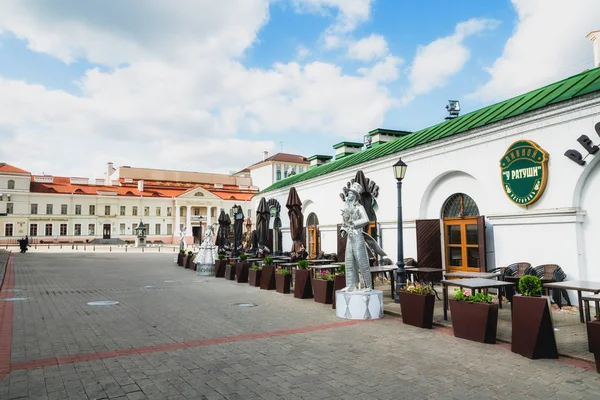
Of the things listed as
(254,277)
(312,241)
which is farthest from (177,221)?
(254,277)

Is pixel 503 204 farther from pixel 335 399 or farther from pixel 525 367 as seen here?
pixel 335 399

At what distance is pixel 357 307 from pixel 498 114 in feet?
25.6

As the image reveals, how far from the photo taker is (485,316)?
644 centimetres

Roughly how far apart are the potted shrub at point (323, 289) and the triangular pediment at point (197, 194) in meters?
66.2

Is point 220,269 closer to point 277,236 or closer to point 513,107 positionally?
point 277,236

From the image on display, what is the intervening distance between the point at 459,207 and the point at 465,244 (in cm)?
128

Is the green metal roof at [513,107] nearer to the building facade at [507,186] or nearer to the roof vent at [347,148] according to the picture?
the building facade at [507,186]

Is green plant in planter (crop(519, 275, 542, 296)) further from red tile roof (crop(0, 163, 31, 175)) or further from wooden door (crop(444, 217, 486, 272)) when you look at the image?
red tile roof (crop(0, 163, 31, 175))

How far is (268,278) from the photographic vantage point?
1338 centimetres

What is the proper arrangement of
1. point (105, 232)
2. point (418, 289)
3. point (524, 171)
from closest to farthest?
point (418, 289)
point (524, 171)
point (105, 232)

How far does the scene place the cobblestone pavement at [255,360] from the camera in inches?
178

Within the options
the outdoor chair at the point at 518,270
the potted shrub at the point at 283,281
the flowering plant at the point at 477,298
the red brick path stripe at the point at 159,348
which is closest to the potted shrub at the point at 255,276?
the potted shrub at the point at 283,281

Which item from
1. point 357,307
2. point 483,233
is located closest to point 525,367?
point 357,307

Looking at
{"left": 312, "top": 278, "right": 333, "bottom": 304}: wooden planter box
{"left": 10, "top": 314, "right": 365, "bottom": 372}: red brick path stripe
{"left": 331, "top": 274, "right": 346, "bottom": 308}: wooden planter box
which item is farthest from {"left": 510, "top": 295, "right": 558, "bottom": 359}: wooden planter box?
{"left": 312, "top": 278, "right": 333, "bottom": 304}: wooden planter box
